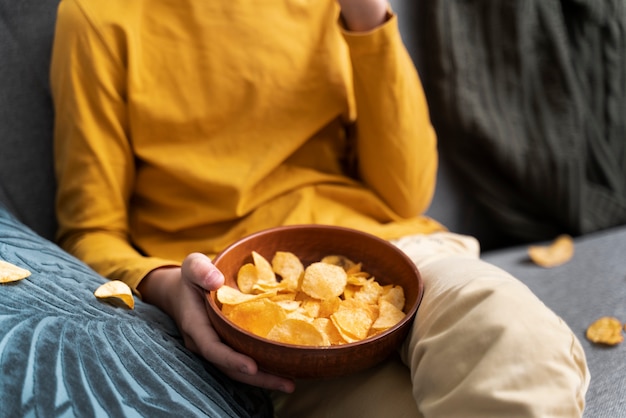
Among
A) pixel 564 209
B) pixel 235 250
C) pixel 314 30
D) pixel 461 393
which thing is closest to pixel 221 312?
pixel 235 250

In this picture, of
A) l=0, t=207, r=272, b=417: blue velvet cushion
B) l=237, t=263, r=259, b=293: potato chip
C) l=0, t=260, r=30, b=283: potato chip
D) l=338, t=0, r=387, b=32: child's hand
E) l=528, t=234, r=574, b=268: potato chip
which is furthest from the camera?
l=528, t=234, r=574, b=268: potato chip

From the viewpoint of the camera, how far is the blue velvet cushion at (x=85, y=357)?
523 millimetres

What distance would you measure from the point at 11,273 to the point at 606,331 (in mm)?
787

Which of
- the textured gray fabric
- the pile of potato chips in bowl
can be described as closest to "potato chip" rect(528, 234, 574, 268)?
the textured gray fabric

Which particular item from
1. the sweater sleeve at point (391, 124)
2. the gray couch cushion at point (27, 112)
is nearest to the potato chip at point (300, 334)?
the sweater sleeve at point (391, 124)

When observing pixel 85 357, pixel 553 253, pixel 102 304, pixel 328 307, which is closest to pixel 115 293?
pixel 102 304

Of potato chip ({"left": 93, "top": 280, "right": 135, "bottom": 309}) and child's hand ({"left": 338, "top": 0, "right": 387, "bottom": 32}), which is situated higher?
child's hand ({"left": 338, "top": 0, "right": 387, "bottom": 32})

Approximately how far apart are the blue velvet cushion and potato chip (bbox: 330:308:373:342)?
15 cm

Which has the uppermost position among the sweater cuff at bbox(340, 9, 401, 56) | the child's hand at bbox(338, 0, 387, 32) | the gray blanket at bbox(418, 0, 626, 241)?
the child's hand at bbox(338, 0, 387, 32)

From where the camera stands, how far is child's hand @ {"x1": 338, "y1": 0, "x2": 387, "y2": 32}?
2.75 feet

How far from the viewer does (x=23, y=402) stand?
50 centimetres

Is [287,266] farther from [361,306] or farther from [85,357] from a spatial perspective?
[85,357]

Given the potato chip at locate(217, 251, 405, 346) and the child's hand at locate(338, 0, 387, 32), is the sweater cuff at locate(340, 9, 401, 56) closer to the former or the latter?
the child's hand at locate(338, 0, 387, 32)

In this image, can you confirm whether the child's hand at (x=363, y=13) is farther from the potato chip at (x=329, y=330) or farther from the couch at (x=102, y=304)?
the potato chip at (x=329, y=330)
